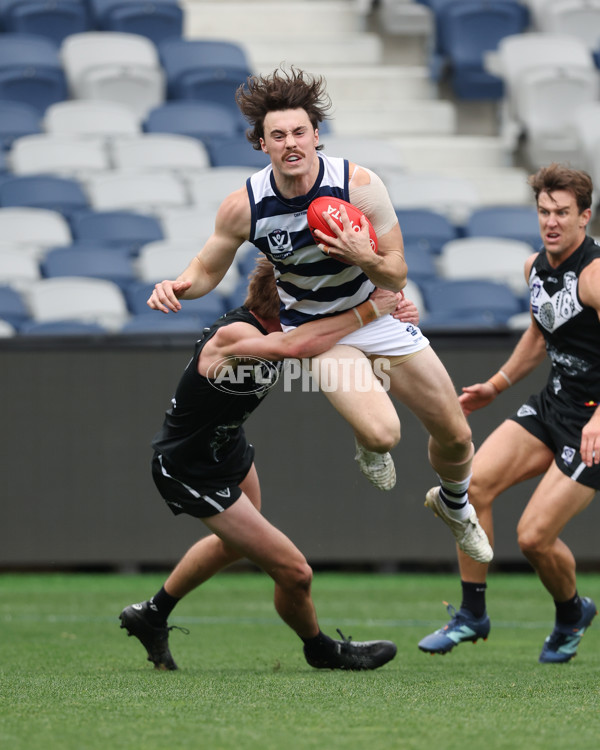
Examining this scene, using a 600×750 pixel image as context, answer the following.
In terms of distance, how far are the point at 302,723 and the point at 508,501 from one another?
613cm

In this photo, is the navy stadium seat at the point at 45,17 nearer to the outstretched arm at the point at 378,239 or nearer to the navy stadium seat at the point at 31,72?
the navy stadium seat at the point at 31,72

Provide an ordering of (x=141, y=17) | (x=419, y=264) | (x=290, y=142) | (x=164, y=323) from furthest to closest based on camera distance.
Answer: (x=141, y=17) → (x=419, y=264) → (x=164, y=323) → (x=290, y=142)

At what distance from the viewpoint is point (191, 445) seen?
544 centimetres

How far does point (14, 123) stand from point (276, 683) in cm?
951

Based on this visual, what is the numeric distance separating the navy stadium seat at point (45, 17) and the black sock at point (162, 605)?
10466 mm

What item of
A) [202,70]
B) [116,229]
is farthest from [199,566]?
[202,70]

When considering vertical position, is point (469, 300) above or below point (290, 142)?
below

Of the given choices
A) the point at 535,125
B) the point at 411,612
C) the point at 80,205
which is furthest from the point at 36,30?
the point at 411,612

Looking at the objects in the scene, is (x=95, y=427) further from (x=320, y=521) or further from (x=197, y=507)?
(x=197, y=507)

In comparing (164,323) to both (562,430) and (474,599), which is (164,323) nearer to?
(474,599)

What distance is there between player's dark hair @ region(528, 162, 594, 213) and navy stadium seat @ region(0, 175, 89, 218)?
713cm

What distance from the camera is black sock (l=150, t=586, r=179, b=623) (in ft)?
18.5

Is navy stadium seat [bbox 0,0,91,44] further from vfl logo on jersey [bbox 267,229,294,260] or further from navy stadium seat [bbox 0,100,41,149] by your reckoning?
vfl logo on jersey [bbox 267,229,294,260]

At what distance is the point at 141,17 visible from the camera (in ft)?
48.3
